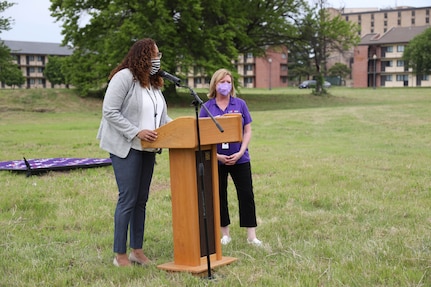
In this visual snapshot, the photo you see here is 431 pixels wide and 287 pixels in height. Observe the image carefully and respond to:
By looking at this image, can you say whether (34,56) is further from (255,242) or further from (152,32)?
(255,242)

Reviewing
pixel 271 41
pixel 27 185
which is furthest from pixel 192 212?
pixel 271 41

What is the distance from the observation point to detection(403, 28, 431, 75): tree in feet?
302

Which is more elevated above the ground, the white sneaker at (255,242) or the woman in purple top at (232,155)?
the woman in purple top at (232,155)

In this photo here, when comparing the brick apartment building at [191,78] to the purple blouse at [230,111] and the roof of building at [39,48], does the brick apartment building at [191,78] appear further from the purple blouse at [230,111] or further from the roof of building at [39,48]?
the purple blouse at [230,111]

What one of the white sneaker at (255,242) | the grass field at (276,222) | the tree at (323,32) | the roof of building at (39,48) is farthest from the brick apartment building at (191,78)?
the white sneaker at (255,242)

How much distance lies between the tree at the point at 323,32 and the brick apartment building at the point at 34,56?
80.3m

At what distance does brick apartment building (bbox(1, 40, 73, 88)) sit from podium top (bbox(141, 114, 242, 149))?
120 meters

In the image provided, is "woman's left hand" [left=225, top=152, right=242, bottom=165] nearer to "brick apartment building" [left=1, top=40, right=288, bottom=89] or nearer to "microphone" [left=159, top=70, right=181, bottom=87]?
"microphone" [left=159, top=70, right=181, bottom=87]

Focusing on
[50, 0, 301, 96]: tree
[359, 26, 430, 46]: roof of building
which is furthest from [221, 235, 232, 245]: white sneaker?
[359, 26, 430, 46]: roof of building

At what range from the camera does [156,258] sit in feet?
20.9

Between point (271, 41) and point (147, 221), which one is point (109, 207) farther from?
point (271, 41)

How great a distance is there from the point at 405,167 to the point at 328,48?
128 feet

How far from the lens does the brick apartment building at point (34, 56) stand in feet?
401

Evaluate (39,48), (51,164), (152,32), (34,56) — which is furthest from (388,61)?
(51,164)
